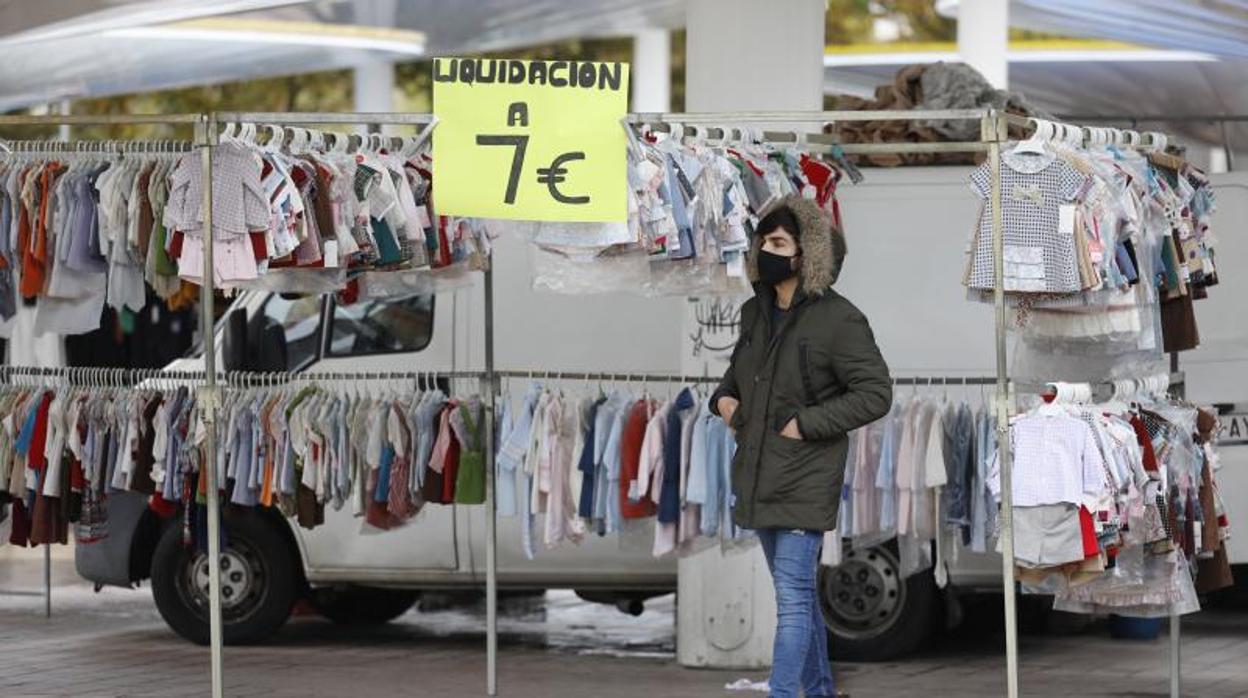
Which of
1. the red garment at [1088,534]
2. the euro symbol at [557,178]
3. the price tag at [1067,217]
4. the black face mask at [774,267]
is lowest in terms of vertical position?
the red garment at [1088,534]

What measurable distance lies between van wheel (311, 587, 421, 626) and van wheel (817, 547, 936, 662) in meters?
2.97

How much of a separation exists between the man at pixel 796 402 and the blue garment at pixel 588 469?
1263mm

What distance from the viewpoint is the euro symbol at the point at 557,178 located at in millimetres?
8398

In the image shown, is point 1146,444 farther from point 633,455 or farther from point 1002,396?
point 633,455

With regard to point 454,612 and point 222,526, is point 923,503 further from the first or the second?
point 454,612

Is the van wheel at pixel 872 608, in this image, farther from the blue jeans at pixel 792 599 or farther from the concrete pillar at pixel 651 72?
the concrete pillar at pixel 651 72

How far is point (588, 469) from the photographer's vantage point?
9.80 metres

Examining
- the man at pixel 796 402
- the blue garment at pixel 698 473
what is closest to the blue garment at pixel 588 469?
the blue garment at pixel 698 473

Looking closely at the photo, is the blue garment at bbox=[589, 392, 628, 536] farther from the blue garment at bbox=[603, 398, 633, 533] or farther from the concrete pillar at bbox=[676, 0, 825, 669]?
the concrete pillar at bbox=[676, 0, 825, 669]

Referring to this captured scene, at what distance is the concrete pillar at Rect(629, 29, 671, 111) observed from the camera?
2239cm

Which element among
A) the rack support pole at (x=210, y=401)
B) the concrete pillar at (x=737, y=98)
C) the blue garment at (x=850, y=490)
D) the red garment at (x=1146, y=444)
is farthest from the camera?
the concrete pillar at (x=737, y=98)

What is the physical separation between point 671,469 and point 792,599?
1.60 metres

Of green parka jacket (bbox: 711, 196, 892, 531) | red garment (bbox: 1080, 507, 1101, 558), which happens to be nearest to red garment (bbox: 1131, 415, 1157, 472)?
red garment (bbox: 1080, 507, 1101, 558)

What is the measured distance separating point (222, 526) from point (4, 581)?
405cm
